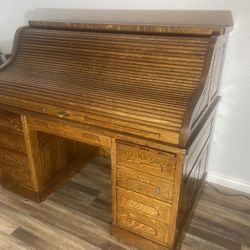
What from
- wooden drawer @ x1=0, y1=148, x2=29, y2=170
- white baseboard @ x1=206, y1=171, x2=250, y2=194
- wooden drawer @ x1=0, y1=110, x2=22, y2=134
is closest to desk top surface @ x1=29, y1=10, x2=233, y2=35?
wooden drawer @ x1=0, y1=110, x2=22, y2=134

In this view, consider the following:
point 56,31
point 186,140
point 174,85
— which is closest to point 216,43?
point 174,85

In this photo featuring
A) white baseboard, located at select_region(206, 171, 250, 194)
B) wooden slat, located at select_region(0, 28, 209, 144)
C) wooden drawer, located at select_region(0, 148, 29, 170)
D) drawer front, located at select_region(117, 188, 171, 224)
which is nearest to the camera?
wooden slat, located at select_region(0, 28, 209, 144)

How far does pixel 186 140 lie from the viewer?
3.73 ft

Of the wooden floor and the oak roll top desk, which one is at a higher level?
the oak roll top desk

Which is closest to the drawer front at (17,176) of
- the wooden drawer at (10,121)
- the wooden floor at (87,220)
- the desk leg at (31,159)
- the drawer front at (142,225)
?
the desk leg at (31,159)

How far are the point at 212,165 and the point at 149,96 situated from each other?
1045 mm

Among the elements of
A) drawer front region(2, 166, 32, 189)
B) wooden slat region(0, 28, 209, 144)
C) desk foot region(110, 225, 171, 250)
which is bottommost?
desk foot region(110, 225, 171, 250)

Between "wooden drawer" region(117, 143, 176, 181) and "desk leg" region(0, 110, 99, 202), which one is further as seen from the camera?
"desk leg" region(0, 110, 99, 202)

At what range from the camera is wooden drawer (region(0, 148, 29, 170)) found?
1781mm

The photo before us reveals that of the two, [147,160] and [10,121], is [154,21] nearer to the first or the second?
[147,160]

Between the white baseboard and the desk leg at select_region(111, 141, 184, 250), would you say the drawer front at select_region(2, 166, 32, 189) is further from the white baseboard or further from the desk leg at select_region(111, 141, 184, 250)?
the white baseboard

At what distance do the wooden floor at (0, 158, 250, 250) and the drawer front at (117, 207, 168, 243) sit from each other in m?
0.15

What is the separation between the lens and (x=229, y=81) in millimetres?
1778

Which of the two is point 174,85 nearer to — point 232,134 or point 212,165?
point 232,134
